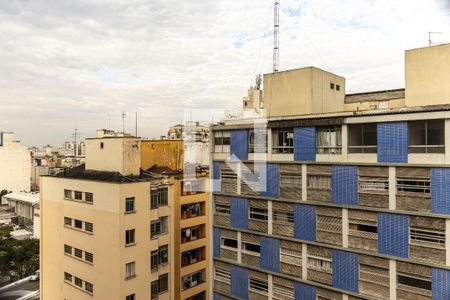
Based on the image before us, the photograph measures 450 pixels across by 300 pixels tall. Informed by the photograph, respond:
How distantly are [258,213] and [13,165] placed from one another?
10714 cm

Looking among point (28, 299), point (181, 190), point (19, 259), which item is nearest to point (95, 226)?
point (181, 190)

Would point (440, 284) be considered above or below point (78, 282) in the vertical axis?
above

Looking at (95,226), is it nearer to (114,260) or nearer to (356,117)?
(114,260)

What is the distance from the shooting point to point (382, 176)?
588 inches

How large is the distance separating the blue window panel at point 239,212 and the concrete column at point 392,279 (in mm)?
7033

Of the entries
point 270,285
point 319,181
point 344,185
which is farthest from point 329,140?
point 270,285

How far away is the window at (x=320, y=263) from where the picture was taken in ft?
54.0

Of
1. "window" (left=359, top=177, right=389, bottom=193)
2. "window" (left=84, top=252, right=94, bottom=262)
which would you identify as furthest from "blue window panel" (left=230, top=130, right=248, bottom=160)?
"window" (left=84, top=252, right=94, bottom=262)

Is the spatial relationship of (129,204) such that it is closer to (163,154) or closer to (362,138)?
(163,154)

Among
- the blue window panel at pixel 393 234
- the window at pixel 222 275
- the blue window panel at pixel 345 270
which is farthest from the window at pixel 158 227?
the blue window panel at pixel 393 234

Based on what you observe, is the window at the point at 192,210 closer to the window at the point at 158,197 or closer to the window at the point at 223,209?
the window at the point at 158,197

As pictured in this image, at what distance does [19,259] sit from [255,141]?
1563 inches

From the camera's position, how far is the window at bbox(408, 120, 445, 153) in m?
13.9

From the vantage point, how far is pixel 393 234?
1462cm
